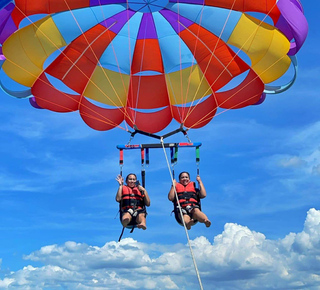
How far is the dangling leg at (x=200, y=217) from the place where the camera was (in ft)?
35.8

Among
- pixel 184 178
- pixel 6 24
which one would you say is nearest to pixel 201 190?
pixel 184 178

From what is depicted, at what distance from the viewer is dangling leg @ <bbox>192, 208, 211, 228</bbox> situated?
1091 cm

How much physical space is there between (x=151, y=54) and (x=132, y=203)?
3776mm

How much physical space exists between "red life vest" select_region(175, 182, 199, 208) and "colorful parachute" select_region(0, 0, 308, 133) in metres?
1.89

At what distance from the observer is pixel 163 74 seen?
44.1 ft

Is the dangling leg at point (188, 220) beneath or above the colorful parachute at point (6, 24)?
beneath

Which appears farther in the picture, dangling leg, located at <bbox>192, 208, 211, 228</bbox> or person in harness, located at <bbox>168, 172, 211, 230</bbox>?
person in harness, located at <bbox>168, 172, 211, 230</bbox>

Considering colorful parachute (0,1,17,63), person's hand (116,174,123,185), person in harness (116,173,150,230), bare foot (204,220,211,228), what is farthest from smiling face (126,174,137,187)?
colorful parachute (0,1,17,63)

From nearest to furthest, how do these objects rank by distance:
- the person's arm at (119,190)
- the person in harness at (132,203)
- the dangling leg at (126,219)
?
the dangling leg at (126,219) → the person in harness at (132,203) → the person's arm at (119,190)

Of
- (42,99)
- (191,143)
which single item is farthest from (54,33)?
(191,143)

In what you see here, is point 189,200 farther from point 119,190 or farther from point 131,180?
point 119,190

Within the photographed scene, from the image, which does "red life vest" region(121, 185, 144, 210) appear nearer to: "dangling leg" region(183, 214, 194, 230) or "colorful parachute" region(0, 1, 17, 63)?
"dangling leg" region(183, 214, 194, 230)

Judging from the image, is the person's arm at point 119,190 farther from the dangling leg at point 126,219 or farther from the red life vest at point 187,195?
the red life vest at point 187,195

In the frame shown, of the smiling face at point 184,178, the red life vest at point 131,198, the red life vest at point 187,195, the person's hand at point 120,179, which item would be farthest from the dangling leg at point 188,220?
the person's hand at point 120,179
